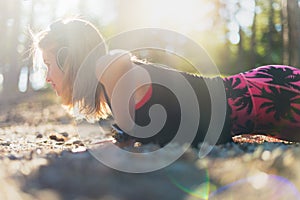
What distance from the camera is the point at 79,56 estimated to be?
3395 mm

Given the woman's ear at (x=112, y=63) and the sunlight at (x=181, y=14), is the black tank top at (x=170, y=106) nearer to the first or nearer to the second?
the woman's ear at (x=112, y=63)

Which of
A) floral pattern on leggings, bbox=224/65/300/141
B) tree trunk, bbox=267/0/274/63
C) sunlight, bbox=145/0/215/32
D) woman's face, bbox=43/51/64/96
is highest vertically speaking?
woman's face, bbox=43/51/64/96

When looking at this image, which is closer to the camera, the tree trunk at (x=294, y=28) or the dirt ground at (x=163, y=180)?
the dirt ground at (x=163, y=180)

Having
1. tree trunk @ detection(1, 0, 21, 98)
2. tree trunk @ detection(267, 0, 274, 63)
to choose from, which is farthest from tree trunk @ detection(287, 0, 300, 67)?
tree trunk @ detection(1, 0, 21, 98)

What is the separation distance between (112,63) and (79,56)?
296 mm

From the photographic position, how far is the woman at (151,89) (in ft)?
10.6

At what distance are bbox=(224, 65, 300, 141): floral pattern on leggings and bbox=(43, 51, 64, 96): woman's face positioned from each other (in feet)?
4.00

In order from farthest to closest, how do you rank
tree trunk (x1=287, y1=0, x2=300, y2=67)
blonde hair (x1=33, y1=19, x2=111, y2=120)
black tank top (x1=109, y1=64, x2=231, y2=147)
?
tree trunk (x1=287, y1=0, x2=300, y2=67) < blonde hair (x1=33, y1=19, x2=111, y2=120) < black tank top (x1=109, y1=64, x2=231, y2=147)

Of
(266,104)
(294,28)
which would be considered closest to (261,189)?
(266,104)

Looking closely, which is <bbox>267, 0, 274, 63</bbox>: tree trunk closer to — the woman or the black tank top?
the woman

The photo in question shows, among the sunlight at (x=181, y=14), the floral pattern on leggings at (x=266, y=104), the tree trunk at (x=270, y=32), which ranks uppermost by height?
the floral pattern on leggings at (x=266, y=104)

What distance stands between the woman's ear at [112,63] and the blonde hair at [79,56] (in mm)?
96

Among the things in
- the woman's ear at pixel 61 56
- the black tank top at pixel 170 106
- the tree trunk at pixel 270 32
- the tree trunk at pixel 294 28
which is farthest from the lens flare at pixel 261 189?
the tree trunk at pixel 270 32

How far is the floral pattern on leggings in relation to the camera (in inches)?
136
